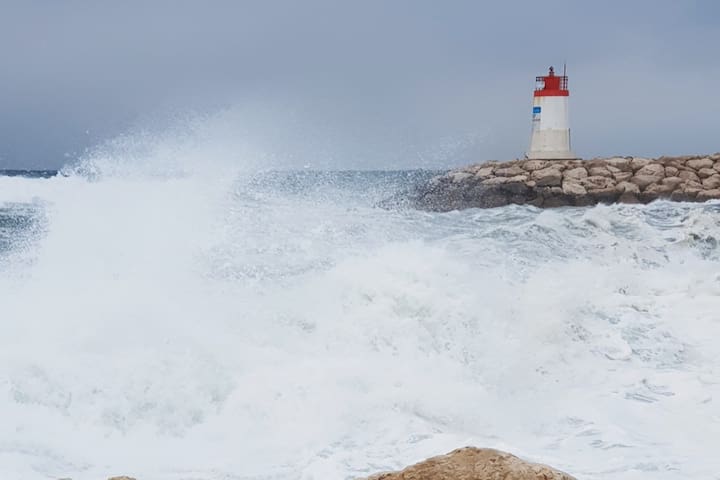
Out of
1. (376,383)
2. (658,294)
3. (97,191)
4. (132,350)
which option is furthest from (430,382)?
(97,191)

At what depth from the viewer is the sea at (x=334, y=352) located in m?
4.12

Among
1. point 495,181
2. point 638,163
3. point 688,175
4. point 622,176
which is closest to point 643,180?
point 622,176

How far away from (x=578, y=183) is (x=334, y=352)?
10471mm

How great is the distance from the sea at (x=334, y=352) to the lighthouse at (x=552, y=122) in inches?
281

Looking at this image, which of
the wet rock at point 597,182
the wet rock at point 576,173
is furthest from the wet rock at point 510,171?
the wet rock at point 597,182

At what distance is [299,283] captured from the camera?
24.4 ft

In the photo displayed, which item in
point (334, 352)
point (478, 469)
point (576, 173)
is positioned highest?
point (576, 173)

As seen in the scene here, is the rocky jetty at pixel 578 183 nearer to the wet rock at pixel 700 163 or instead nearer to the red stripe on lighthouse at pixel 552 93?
the wet rock at pixel 700 163

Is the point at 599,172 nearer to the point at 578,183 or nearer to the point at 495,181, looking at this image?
the point at 578,183

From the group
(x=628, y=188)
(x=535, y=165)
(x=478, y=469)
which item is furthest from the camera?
(x=535, y=165)

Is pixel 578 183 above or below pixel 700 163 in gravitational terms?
below

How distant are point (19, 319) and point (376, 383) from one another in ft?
8.08

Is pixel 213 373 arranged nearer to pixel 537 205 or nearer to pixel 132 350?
pixel 132 350

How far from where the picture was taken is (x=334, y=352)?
557cm
